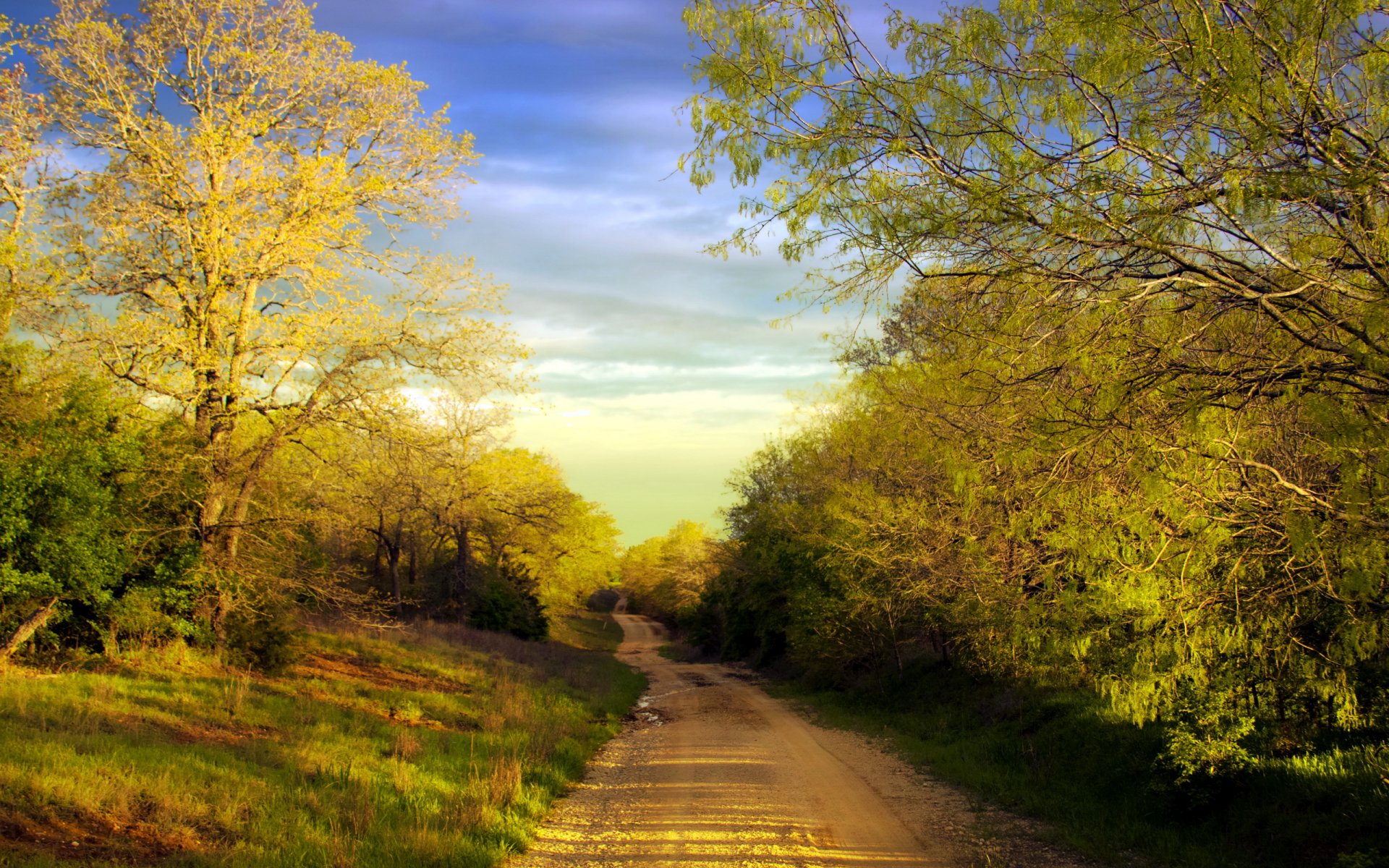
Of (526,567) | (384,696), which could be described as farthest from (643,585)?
(384,696)

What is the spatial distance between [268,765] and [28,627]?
5391mm

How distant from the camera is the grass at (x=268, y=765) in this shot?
5879 mm

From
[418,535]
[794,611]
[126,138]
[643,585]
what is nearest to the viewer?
[126,138]

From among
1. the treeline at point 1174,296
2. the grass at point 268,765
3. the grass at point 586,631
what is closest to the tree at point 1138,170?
the treeline at point 1174,296

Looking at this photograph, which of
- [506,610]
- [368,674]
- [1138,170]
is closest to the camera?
[1138,170]

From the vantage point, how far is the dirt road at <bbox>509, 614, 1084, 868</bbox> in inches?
283

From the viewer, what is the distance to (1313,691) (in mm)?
7270

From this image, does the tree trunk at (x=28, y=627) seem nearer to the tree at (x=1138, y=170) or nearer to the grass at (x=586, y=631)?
the tree at (x=1138, y=170)

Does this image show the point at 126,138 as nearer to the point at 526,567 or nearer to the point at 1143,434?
the point at 1143,434

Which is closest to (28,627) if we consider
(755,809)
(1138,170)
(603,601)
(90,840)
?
(90,840)

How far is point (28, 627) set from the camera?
10.6 m

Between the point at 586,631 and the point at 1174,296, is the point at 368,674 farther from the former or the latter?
the point at 586,631

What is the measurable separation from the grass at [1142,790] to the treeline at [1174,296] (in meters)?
0.28

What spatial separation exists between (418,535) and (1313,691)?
3254 cm
